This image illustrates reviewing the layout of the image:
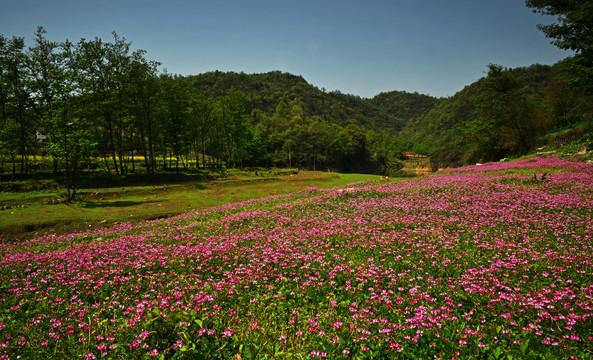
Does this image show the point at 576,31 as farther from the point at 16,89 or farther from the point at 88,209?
the point at 16,89

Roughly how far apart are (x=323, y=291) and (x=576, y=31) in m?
36.7

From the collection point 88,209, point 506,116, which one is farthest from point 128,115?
point 506,116

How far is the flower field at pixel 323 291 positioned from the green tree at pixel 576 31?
20251mm

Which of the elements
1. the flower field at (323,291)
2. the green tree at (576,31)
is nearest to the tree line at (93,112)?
the flower field at (323,291)

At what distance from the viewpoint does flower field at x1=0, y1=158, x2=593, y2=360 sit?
400 centimetres

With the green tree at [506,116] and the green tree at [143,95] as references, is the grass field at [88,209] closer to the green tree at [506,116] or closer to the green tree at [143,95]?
the green tree at [143,95]

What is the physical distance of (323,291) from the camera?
599 cm

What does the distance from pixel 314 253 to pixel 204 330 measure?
444 cm

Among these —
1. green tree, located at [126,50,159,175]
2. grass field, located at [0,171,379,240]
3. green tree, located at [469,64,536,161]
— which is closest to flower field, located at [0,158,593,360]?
grass field, located at [0,171,379,240]

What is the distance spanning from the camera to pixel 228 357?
150 inches

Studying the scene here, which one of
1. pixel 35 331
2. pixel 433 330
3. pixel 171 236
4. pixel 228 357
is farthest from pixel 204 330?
pixel 171 236

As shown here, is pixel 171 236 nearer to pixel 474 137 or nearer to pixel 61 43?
pixel 61 43

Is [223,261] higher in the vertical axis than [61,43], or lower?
lower

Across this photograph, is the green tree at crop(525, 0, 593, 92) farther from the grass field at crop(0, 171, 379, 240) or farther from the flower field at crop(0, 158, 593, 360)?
the grass field at crop(0, 171, 379, 240)
